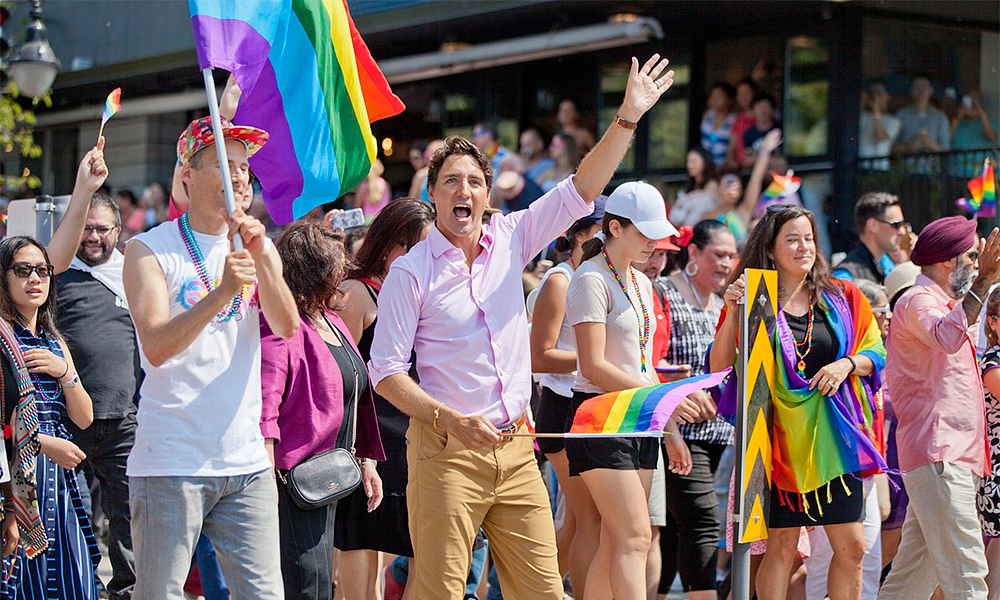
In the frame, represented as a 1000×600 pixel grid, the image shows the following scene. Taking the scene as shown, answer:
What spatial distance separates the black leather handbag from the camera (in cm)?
519

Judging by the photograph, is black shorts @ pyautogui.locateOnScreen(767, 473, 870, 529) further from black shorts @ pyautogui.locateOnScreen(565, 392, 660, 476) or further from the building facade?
the building facade

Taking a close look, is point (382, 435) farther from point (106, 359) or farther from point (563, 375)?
point (106, 359)

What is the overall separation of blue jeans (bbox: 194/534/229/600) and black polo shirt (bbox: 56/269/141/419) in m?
1.52

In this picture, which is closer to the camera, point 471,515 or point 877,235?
point 471,515

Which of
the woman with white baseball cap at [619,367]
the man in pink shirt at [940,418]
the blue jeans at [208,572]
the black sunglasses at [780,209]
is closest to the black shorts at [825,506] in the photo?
the man in pink shirt at [940,418]

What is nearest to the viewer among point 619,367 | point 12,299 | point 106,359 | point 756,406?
point 756,406

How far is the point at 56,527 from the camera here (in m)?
6.00

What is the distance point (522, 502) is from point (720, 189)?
7717mm

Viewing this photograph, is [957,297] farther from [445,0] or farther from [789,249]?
[445,0]

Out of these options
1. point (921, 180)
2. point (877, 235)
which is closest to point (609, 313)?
point (877, 235)

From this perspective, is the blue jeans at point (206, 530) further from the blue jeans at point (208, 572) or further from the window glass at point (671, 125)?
the window glass at point (671, 125)

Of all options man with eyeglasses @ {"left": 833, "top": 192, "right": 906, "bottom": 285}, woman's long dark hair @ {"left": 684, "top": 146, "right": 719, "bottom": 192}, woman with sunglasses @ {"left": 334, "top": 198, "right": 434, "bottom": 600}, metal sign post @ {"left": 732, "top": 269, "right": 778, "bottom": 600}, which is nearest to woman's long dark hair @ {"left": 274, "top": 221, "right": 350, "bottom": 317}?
woman with sunglasses @ {"left": 334, "top": 198, "right": 434, "bottom": 600}

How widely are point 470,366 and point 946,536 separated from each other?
8.75ft

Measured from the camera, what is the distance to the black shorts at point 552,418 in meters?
6.52
